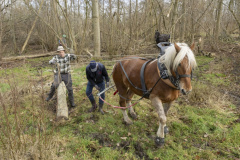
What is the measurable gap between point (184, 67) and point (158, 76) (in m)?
0.60

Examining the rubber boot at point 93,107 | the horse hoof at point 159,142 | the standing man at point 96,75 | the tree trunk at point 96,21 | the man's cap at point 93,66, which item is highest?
the tree trunk at point 96,21

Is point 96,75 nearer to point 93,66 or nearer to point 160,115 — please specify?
point 93,66

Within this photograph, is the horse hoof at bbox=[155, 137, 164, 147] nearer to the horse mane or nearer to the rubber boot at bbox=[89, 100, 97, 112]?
the horse mane

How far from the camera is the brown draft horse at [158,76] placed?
2290mm

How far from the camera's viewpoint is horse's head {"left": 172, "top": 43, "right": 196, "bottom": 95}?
7.45ft

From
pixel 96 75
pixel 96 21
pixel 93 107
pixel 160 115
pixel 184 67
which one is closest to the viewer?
pixel 184 67

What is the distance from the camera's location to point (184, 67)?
2268mm

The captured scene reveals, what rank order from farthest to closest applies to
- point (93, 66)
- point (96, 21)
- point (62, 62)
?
1. point (96, 21)
2. point (62, 62)
3. point (93, 66)

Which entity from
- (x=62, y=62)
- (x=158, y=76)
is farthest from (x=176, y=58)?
(x=62, y=62)

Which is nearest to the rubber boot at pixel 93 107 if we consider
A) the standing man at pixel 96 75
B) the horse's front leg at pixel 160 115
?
the standing man at pixel 96 75

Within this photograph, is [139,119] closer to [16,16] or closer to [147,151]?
[147,151]

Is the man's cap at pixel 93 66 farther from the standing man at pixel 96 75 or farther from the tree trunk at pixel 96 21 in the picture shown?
the tree trunk at pixel 96 21

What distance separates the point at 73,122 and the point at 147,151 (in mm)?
2040

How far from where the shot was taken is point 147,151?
2961mm
